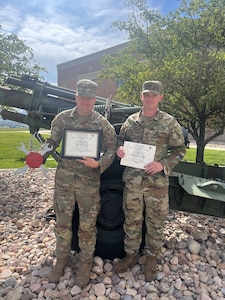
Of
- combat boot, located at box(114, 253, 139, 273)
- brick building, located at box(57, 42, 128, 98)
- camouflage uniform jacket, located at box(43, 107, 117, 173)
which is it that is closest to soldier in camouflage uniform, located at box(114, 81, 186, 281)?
combat boot, located at box(114, 253, 139, 273)

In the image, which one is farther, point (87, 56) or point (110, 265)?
point (87, 56)

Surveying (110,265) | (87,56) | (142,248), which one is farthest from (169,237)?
(87,56)

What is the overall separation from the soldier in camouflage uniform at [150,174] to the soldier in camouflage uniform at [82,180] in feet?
0.71

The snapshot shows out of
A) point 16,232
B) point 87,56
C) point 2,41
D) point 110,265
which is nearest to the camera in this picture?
point 110,265

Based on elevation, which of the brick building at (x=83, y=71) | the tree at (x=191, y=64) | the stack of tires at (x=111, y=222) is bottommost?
the stack of tires at (x=111, y=222)

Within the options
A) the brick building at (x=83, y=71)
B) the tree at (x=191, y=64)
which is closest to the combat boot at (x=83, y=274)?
the tree at (x=191, y=64)

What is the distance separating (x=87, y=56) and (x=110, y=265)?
1447 inches

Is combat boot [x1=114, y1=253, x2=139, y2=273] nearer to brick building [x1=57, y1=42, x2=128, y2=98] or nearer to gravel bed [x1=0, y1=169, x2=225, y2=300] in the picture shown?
gravel bed [x1=0, y1=169, x2=225, y2=300]

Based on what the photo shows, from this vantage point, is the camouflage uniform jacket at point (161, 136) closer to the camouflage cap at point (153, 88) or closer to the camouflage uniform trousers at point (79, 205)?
the camouflage cap at point (153, 88)

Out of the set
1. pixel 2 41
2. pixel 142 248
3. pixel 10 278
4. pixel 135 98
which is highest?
pixel 2 41

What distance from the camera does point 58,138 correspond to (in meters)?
2.81

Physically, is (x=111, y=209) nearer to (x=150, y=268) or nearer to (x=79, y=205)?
(x=79, y=205)

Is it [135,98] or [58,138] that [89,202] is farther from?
[135,98]

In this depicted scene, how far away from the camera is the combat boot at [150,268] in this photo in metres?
2.89
